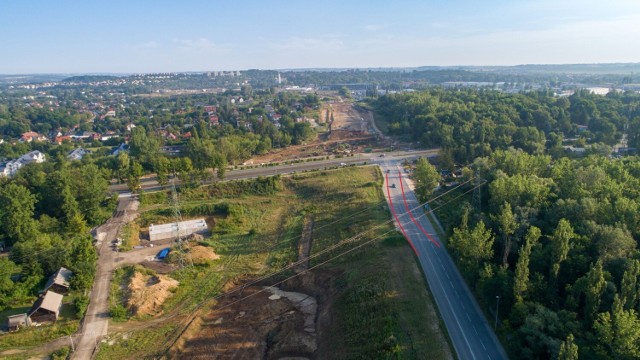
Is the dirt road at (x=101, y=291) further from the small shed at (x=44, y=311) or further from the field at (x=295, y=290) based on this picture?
the small shed at (x=44, y=311)

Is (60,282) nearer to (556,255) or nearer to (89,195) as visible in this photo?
(89,195)

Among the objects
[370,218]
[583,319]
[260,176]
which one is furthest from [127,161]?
[583,319]

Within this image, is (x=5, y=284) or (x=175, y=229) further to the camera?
(x=175, y=229)

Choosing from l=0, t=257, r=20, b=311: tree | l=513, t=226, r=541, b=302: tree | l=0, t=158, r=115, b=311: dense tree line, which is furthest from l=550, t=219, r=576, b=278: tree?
l=0, t=257, r=20, b=311: tree

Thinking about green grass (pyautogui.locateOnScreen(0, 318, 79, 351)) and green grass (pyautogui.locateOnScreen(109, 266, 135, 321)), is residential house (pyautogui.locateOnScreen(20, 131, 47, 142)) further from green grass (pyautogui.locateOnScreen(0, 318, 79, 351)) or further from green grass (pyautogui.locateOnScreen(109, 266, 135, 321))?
green grass (pyautogui.locateOnScreen(0, 318, 79, 351))

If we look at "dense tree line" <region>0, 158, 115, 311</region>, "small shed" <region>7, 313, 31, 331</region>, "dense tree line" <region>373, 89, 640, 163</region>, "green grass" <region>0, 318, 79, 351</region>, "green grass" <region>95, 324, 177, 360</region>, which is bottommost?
"green grass" <region>95, 324, 177, 360</region>

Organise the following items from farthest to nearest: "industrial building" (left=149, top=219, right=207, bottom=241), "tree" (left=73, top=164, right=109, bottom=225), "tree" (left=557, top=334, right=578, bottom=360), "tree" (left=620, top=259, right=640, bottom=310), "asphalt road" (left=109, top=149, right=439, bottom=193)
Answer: "asphalt road" (left=109, top=149, right=439, bottom=193)
"tree" (left=73, top=164, right=109, bottom=225)
"industrial building" (left=149, top=219, right=207, bottom=241)
"tree" (left=620, top=259, right=640, bottom=310)
"tree" (left=557, top=334, right=578, bottom=360)

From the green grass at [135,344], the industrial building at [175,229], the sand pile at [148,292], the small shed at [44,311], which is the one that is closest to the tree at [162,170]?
the industrial building at [175,229]

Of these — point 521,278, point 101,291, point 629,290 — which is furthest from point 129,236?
point 629,290
